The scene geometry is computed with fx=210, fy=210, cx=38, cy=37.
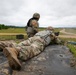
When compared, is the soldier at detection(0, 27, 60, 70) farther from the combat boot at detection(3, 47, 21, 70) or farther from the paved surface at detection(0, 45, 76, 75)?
the paved surface at detection(0, 45, 76, 75)

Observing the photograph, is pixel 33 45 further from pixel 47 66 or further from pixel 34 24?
pixel 34 24

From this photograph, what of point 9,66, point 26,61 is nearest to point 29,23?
point 26,61

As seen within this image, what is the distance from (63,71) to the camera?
4953 mm

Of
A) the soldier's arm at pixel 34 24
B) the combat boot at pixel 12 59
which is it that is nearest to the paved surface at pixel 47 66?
the combat boot at pixel 12 59

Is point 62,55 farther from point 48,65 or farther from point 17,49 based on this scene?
point 17,49

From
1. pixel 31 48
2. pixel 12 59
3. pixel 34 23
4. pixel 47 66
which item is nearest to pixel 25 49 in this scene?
pixel 31 48

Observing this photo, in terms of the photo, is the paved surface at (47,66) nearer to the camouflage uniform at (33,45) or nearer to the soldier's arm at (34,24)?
the camouflage uniform at (33,45)

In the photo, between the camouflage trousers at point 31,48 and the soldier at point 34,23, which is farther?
the soldier at point 34,23

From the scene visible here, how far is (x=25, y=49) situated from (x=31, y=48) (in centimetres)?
42

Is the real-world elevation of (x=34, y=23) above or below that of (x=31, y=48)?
above

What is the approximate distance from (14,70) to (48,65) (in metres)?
1.06

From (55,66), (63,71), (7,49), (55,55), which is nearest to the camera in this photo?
(7,49)

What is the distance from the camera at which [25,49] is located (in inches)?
211

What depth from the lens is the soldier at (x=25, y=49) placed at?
4.57 meters
